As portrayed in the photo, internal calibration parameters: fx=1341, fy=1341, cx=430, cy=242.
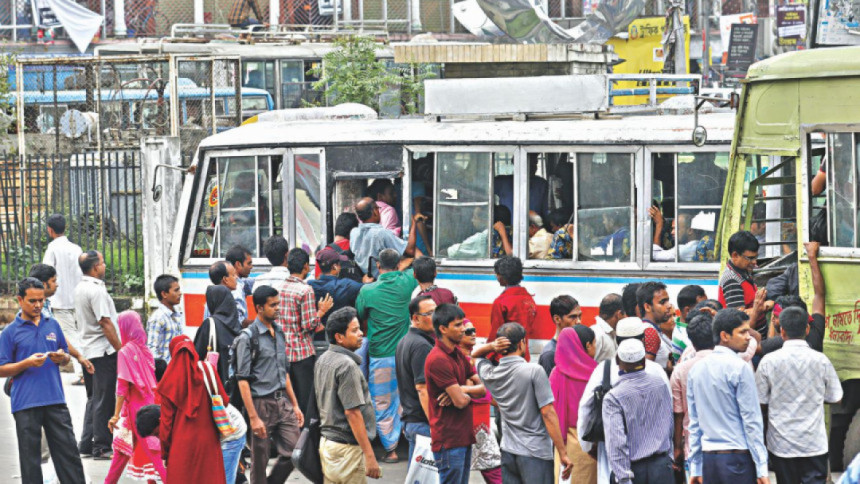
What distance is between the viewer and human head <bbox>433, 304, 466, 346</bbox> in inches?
308

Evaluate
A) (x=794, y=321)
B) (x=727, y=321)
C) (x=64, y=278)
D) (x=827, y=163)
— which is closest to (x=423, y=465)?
(x=727, y=321)

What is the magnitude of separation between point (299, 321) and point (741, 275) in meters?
3.24

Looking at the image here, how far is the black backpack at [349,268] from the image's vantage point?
11.2 meters

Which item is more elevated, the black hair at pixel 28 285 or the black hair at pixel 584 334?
the black hair at pixel 28 285

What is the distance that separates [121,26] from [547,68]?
24.5 m

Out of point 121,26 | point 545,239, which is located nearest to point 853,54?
point 545,239

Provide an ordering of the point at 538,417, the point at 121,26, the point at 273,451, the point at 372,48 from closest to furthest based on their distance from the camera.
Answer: the point at 538,417, the point at 273,451, the point at 372,48, the point at 121,26

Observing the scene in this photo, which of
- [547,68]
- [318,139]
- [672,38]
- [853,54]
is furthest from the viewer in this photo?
[672,38]

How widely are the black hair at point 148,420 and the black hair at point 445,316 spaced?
1.81 metres

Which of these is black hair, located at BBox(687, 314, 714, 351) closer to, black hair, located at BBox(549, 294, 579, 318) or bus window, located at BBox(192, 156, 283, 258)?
black hair, located at BBox(549, 294, 579, 318)

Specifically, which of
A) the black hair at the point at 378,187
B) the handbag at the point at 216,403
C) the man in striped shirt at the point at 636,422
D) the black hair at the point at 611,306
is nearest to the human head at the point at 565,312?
the black hair at the point at 611,306

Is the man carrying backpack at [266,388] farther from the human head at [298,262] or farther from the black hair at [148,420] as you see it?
the human head at [298,262]

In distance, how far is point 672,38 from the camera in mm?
18062

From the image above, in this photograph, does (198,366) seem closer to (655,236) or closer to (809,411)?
(809,411)
